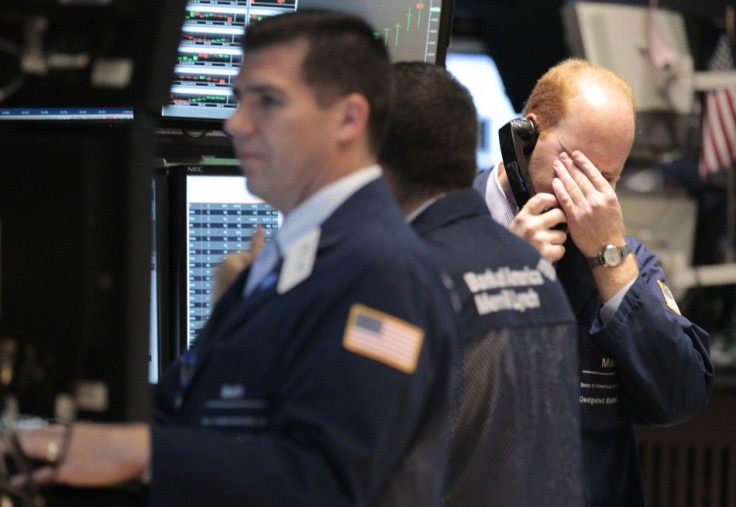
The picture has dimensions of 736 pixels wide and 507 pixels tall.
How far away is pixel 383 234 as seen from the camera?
1756 millimetres

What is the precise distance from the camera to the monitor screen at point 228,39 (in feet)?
9.51

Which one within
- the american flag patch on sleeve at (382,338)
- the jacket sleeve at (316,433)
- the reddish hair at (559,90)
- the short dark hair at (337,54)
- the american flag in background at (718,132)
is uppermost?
the short dark hair at (337,54)

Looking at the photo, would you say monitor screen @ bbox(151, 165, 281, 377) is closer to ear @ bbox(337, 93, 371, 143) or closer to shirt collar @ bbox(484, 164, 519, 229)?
shirt collar @ bbox(484, 164, 519, 229)

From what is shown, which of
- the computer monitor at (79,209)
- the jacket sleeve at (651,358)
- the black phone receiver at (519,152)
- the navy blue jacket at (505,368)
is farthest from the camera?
the black phone receiver at (519,152)

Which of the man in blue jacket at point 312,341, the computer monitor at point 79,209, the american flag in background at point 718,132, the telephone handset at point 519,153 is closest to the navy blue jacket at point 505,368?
the man in blue jacket at point 312,341

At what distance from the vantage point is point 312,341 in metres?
1.68

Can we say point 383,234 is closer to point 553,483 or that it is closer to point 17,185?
point 17,185

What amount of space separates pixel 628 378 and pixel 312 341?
4.13 feet

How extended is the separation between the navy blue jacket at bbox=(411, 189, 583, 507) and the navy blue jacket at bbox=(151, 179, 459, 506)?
1.12ft

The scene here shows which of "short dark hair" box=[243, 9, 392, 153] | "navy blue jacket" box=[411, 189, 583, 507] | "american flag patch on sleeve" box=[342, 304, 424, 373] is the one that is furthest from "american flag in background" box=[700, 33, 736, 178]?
"american flag patch on sleeve" box=[342, 304, 424, 373]

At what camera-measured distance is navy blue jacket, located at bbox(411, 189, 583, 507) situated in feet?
7.11

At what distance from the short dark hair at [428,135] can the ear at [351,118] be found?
0.36 m

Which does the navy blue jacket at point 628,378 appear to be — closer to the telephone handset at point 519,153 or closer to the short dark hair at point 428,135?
the telephone handset at point 519,153

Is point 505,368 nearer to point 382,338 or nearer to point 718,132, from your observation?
point 382,338
